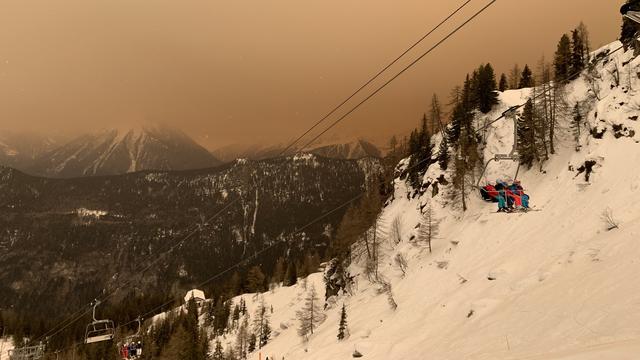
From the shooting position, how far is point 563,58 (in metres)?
90.4

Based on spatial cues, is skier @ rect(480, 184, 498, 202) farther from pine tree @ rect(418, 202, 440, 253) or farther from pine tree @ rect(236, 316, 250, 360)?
pine tree @ rect(236, 316, 250, 360)

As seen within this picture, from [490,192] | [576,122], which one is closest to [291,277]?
[576,122]

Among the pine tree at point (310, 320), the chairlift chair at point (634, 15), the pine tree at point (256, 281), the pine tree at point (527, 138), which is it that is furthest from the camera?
the pine tree at point (256, 281)

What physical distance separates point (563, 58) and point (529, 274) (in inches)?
2892

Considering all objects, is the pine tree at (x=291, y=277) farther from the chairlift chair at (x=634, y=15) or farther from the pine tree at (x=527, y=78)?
the chairlift chair at (x=634, y=15)

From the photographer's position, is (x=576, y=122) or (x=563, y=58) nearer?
(x=576, y=122)

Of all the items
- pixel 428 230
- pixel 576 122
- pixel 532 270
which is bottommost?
pixel 532 270

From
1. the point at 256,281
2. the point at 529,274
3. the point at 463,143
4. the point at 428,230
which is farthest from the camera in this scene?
the point at 256,281

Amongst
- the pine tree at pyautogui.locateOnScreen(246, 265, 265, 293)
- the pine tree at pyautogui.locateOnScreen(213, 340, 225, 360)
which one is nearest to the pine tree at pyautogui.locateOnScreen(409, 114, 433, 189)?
the pine tree at pyautogui.locateOnScreen(213, 340, 225, 360)

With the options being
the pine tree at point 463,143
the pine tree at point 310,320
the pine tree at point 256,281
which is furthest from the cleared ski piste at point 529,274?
the pine tree at point 256,281

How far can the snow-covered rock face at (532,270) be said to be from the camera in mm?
18438

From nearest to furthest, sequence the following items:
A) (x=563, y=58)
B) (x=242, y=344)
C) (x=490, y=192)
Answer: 1. (x=490, y=192)
2. (x=563, y=58)
3. (x=242, y=344)

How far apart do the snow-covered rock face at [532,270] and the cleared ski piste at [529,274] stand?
14 cm

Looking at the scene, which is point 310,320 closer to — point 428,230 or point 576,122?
point 428,230
